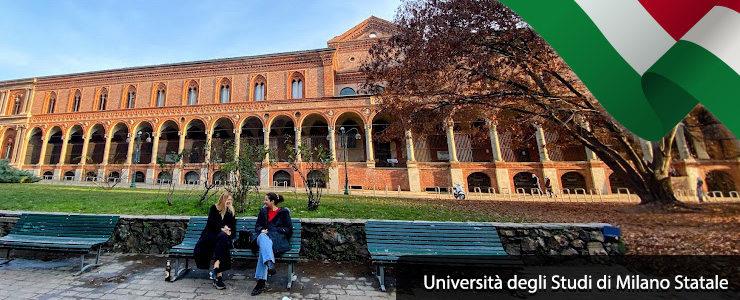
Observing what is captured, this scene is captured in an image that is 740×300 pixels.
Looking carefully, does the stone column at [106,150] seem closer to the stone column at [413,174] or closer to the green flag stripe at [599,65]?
the stone column at [413,174]

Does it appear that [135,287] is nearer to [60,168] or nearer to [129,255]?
[129,255]

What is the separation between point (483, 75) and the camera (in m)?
5.54

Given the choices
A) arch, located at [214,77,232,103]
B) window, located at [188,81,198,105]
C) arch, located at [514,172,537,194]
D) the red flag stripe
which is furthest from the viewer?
window, located at [188,81,198,105]

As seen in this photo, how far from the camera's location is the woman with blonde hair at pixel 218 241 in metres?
3.71

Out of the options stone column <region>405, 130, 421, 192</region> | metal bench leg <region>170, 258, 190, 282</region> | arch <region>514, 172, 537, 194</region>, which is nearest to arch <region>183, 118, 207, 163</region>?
stone column <region>405, 130, 421, 192</region>

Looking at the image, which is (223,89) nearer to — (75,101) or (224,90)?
(224,90)

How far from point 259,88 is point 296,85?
139 inches

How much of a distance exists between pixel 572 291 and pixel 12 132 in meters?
45.9

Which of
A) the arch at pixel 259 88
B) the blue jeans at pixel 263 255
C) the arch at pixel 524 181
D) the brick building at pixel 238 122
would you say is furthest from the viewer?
the arch at pixel 259 88

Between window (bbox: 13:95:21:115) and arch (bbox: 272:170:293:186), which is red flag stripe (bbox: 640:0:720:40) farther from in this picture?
window (bbox: 13:95:21:115)

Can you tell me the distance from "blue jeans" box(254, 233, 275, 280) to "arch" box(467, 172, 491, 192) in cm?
1907

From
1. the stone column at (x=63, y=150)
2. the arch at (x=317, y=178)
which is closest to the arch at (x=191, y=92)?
the stone column at (x=63, y=150)

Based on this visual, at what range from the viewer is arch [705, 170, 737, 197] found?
1.63m

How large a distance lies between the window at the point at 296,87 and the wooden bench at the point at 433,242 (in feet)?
Answer: 75.3
